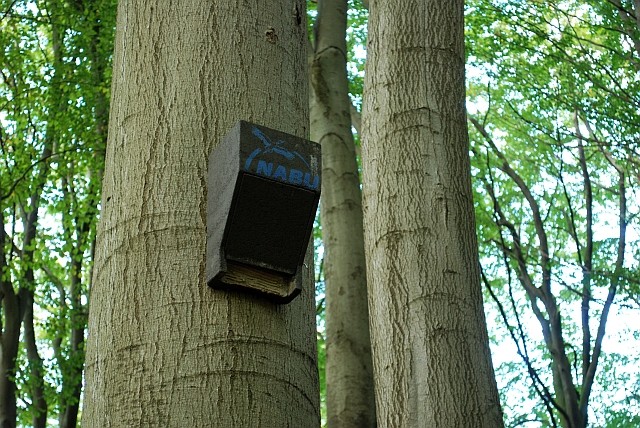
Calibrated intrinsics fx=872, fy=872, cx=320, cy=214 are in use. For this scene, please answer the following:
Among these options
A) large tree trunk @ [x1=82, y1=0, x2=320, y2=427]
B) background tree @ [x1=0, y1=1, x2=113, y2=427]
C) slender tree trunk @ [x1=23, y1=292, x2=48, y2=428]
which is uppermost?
background tree @ [x1=0, y1=1, x2=113, y2=427]

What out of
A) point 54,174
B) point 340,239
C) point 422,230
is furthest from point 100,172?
point 422,230

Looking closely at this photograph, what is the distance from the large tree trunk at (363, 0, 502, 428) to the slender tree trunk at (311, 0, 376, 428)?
2956 mm

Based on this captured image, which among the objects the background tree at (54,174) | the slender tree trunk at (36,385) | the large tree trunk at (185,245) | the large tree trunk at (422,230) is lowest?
the large tree trunk at (185,245)

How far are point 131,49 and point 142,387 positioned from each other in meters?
0.78

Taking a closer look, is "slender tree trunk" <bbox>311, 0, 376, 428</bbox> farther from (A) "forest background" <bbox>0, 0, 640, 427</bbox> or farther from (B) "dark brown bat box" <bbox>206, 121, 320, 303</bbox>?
(B) "dark brown bat box" <bbox>206, 121, 320, 303</bbox>

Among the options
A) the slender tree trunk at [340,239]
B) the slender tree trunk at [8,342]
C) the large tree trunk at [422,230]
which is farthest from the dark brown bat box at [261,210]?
the slender tree trunk at [8,342]

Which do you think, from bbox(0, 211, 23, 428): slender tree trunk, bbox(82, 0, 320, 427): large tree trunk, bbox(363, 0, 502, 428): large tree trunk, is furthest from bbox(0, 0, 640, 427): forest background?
bbox(82, 0, 320, 427): large tree trunk

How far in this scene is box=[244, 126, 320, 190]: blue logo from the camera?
64.3 inches

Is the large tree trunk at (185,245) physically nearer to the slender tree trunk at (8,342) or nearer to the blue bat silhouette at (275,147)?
the blue bat silhouette at (275,147)

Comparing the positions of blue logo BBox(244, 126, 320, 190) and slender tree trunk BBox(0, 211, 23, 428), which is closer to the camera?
blue logo BBox(244, 126, 320, 190)

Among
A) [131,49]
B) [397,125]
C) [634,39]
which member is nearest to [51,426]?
[634,39]

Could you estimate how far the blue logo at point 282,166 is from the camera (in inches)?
64.3

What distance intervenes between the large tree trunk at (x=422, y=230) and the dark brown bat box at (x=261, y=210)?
2.41m

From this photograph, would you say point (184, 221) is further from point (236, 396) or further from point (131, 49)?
point (131, 49)
